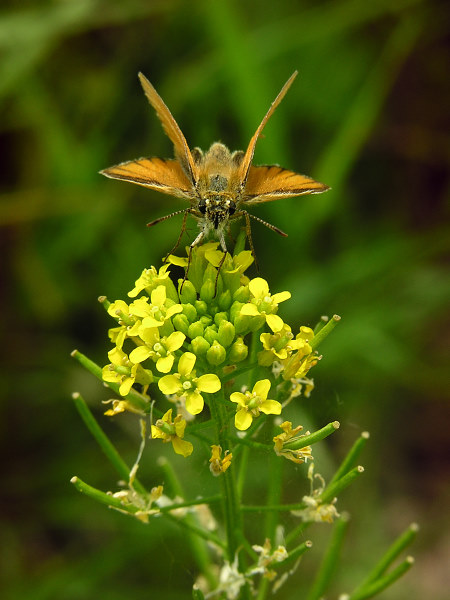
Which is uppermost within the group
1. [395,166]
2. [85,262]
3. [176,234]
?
[395,166]

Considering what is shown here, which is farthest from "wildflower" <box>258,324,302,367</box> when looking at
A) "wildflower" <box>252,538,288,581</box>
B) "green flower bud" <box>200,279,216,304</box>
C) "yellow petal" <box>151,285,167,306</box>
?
"wildflower" <box>252,538,288,581</box>

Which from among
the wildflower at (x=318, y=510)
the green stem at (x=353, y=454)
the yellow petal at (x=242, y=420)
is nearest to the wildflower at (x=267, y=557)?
the wildflower at (x=318, y=510)

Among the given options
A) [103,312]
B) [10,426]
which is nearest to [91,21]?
[103,312]

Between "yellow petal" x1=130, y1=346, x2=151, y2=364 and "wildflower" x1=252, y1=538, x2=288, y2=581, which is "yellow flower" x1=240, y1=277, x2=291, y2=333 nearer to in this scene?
"yellow petal" x1=130, y1=346, x2=151, y2=364

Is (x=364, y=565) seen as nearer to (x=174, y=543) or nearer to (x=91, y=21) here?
(x=174, y=543)

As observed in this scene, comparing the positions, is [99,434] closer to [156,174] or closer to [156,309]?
[156,309]
